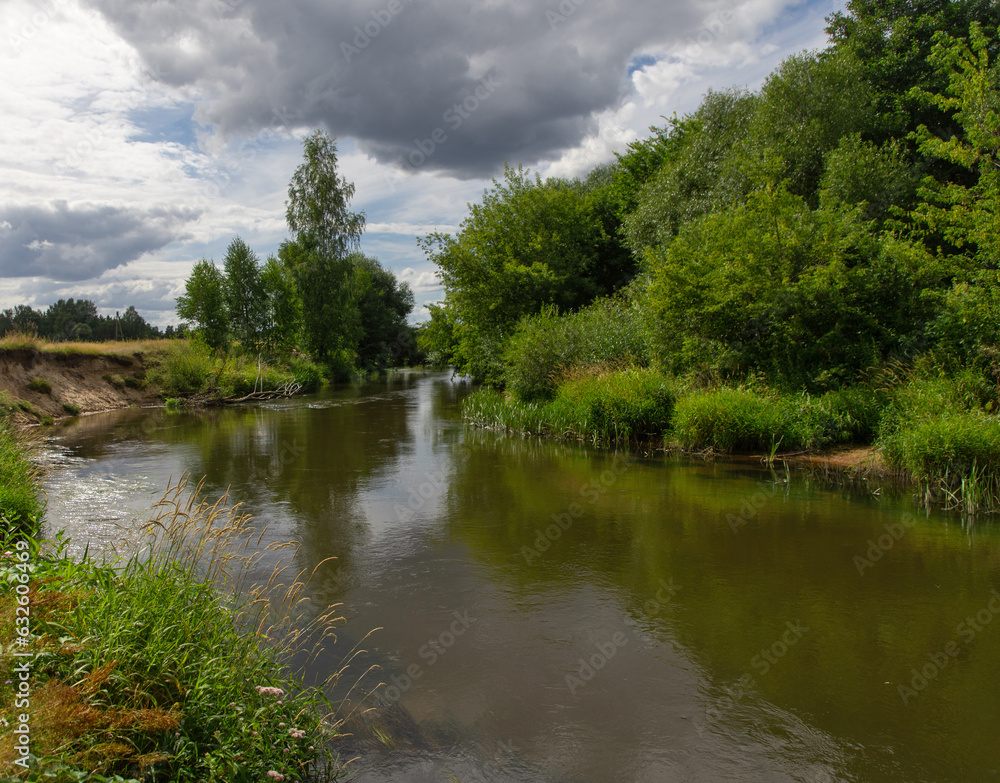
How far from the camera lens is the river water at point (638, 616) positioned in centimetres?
423

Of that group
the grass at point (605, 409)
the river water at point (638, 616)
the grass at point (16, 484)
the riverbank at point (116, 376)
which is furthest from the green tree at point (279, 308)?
the grass at point (16, 484)

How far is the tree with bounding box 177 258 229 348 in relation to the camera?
127 feet

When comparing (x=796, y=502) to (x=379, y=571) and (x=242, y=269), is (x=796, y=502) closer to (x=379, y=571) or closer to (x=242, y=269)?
(x=379, y=571)

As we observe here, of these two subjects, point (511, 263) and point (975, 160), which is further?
point (511, 263)

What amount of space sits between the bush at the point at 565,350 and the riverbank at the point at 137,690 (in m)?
15.7

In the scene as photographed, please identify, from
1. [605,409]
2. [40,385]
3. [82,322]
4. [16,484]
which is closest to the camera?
[16,484]

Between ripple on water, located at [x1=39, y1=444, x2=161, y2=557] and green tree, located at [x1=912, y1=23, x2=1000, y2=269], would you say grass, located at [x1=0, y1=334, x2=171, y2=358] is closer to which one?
ripple on water, located at [x1=39, y1=444, x2=161, y2=557]

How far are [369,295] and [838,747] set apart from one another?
6232 cm

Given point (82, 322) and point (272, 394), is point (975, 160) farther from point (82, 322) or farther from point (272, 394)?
point (82, 322)

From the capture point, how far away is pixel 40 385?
23953mm

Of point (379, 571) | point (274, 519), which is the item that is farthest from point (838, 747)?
point (274, 519)

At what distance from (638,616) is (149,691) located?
451 centimetres

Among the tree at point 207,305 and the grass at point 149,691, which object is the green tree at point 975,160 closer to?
the grass at point 149,691

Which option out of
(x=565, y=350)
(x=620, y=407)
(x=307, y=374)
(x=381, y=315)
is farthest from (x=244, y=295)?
(x=620, y=407)
